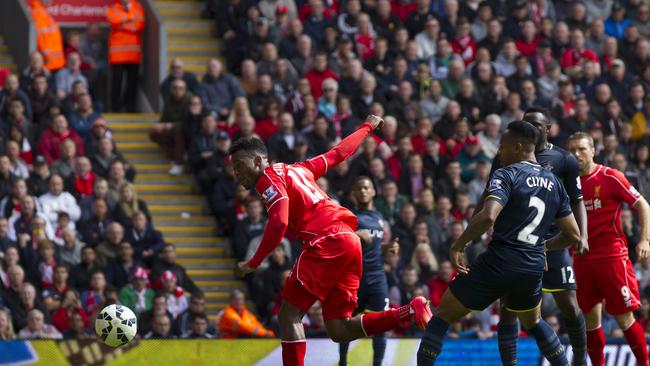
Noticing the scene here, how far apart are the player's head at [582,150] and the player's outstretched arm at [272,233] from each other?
11.4ft

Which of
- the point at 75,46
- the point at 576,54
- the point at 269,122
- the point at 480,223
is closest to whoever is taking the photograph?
the point at 480,223

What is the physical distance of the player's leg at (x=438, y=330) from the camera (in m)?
12.1

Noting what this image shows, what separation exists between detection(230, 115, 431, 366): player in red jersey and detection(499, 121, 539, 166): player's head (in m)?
1.54

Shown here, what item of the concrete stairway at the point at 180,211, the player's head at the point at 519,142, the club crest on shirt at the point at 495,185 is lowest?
the concrete stairway at the point at 180,211

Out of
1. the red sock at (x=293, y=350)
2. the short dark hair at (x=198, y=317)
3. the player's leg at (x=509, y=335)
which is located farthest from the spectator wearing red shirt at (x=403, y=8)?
the red sock at (x=293, y=350)

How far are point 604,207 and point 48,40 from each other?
37.4 ft

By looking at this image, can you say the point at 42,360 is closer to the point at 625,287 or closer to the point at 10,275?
the point at 10,275

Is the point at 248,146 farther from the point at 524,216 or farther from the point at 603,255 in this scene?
the point at 603,255

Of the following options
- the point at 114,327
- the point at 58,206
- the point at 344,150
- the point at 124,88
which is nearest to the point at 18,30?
the point at 124,88

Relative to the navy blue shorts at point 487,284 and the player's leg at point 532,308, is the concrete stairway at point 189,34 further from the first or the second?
the navy blue shorts at point 487,284

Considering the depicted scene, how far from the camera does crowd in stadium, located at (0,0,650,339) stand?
18875mm

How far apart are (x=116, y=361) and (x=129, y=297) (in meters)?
2.24

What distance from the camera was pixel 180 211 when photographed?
71.6 ft

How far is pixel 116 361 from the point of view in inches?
655
